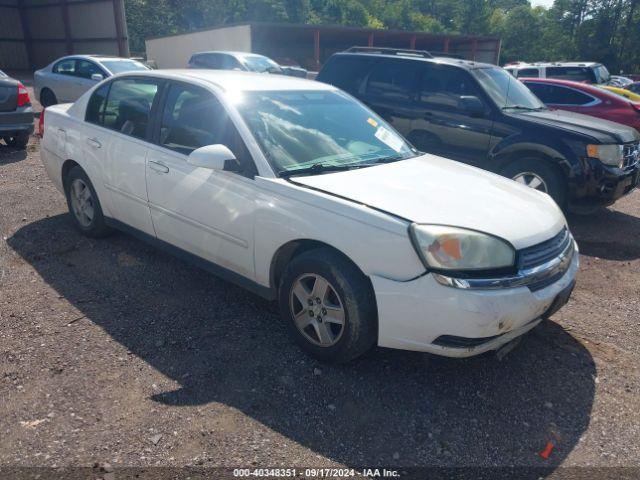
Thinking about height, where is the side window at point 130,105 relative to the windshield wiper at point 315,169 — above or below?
above

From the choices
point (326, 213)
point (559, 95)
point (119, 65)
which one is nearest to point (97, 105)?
point (326, 213)

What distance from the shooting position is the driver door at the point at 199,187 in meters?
3.35

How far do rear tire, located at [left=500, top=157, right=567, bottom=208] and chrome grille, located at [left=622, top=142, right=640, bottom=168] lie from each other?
79cm

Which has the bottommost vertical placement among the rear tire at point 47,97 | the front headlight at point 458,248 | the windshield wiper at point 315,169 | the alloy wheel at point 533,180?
the alloy wheel at point 533,180

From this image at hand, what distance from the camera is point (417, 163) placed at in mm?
3805

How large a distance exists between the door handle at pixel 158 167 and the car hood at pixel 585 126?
14.4 feet

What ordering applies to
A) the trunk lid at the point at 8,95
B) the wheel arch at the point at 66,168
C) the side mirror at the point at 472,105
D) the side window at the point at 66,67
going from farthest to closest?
the side window at the point at 66,67
the trunk lid at the point at 8,95
the side mirror at the point at 472,105
the wheel arch at the point at 66,168

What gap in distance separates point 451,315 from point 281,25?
27010mm

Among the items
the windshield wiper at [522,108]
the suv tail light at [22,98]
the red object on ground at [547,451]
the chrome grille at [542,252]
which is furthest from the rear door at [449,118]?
the suv tail light at [22,98]

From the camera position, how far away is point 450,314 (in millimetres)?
2600

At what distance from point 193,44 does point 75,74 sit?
17.6m

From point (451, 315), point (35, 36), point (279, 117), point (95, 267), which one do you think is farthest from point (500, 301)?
point (35, 36)

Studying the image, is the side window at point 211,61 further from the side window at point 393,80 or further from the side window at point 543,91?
the side window at point 393,80

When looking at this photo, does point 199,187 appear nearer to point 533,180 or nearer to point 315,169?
point 315,169
